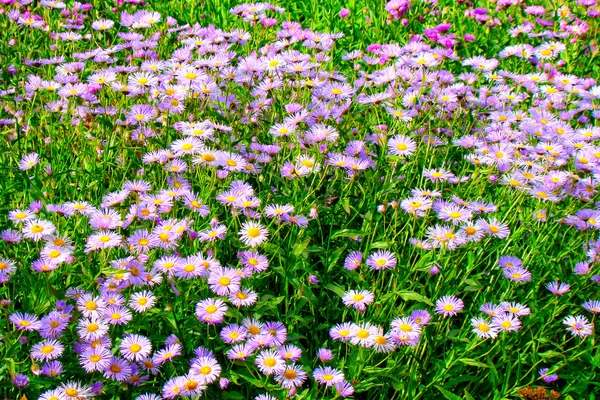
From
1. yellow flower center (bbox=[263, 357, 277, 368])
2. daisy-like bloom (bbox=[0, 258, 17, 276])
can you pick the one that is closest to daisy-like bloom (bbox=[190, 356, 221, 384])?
yellow flower center (bbox=[263, 357, 277, 368])

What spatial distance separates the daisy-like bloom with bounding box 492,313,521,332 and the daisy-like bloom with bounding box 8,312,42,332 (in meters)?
1.27

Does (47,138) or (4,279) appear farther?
(47,138)

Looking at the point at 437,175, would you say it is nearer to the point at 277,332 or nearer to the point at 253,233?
the point at 253,233

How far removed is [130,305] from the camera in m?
1.99

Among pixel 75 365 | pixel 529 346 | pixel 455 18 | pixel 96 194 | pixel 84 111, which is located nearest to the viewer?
pixel 75 365

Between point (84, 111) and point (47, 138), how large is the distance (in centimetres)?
20

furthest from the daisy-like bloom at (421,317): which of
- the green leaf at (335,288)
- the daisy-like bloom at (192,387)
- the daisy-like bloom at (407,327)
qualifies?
the daisy-like bloom at (192,387)

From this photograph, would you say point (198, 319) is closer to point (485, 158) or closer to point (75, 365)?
point (75, 365)

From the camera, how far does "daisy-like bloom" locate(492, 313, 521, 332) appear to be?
6.94 feet

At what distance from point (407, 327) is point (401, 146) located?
2.84 ft

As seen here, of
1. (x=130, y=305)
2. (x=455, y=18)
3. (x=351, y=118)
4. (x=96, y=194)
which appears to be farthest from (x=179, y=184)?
(x=455, y=18)

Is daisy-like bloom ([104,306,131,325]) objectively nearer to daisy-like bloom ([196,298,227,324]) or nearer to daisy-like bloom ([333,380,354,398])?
daisy-like bloom ([196,298,227,324])

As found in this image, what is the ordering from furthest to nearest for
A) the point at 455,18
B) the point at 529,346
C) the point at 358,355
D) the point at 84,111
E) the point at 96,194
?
the point at 455,18 < the point at 84,111 < the point at 96,194 < the point at 529,346 < the point at 358,355

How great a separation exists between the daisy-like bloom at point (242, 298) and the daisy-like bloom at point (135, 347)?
25 centimetres
